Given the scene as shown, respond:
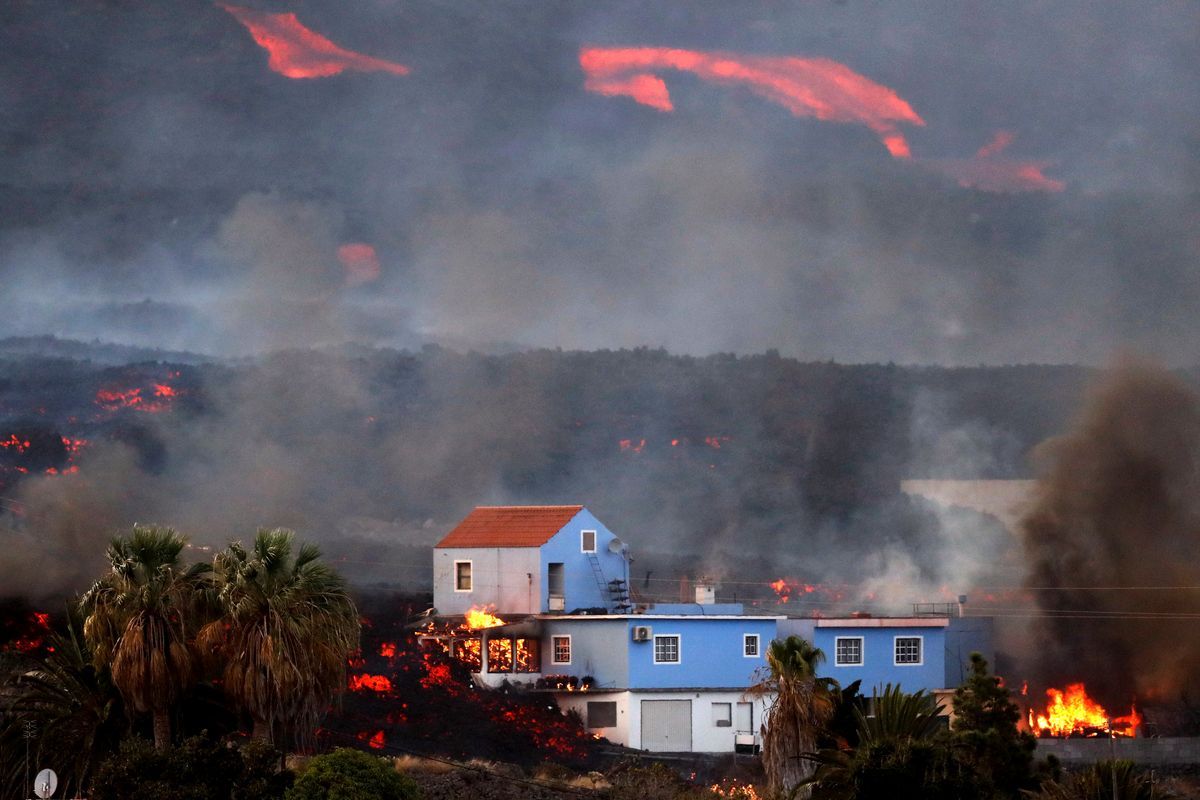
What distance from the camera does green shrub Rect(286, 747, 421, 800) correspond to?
36.5m

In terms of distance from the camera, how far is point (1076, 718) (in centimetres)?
7650

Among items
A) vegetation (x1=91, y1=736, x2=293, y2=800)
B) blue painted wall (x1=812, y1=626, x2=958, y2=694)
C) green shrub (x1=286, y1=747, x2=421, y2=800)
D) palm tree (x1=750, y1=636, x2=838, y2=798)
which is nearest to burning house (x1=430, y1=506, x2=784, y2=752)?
blue painted wall (x1=812, y1=626, x2=958, y2=694)

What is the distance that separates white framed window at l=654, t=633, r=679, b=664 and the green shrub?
30.3m

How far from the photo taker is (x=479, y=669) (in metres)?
70.4

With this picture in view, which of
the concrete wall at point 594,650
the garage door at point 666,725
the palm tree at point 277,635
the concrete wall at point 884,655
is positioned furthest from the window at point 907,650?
the palm tree at point 277,635

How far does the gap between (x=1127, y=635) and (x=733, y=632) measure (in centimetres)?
2854

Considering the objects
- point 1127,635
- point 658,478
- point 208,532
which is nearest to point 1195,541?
point 1127,635

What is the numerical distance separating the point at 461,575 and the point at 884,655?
2053 centimetres

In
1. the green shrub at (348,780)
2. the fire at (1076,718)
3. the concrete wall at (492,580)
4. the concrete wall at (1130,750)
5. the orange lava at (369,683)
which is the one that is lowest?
the concrete wall at (1130,750)

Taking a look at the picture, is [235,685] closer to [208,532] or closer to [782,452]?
[208,532]

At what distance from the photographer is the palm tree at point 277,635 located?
129 ft

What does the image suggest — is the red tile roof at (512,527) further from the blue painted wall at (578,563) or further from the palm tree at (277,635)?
the palm tree at (277,635)

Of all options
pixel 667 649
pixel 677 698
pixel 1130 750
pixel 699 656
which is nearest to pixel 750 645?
pixel 699 656

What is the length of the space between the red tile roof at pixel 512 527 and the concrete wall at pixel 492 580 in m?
0.44
